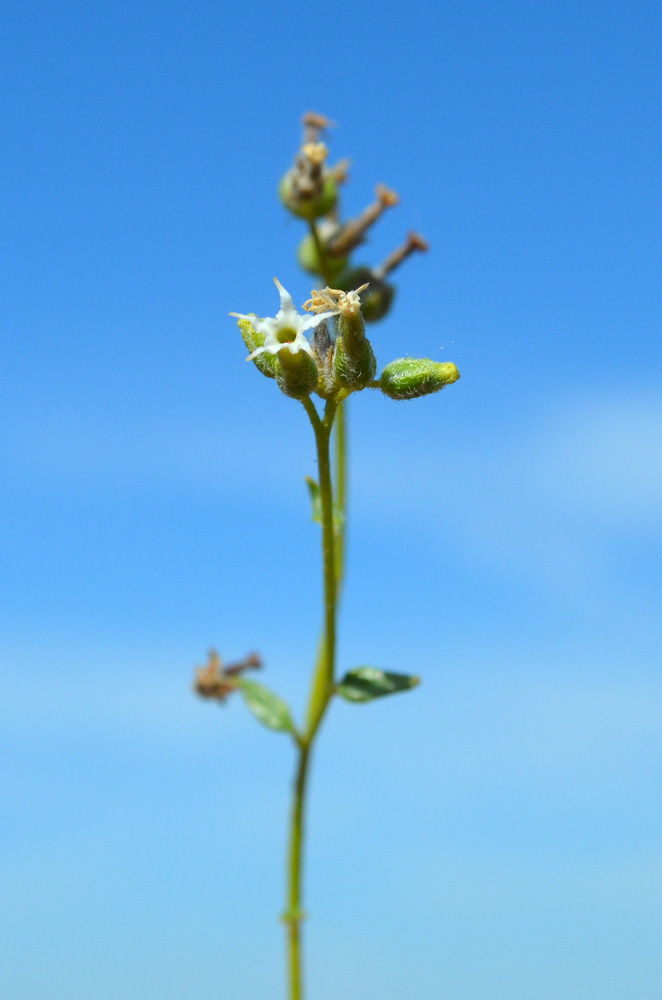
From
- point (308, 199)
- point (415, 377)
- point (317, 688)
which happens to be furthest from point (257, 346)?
point (308, 199)

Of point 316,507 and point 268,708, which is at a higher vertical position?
point 316,507

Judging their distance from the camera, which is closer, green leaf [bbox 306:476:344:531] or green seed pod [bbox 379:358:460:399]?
green seed pod [bbox 379:358:460:399]

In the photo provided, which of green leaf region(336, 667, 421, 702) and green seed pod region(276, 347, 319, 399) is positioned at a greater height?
green seed pod region(276, 347, 319, 399)

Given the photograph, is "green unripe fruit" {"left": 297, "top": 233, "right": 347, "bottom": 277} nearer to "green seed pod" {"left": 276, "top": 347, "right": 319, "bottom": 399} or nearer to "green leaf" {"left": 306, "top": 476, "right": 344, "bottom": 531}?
"green leaf" {"left": 306, "top": 476, "right": 344, "bottom": 531}

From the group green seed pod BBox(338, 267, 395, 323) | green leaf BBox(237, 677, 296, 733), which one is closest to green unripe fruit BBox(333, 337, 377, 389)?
green leaf BBox(237, 677, 296, 733)

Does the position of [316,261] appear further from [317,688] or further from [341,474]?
[317,688]

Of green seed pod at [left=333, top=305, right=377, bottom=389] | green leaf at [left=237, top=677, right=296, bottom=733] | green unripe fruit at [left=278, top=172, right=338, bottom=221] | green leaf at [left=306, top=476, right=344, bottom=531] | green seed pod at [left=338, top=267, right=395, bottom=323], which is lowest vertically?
green leaf at [left=237, top=677, right=296, bottom=733]

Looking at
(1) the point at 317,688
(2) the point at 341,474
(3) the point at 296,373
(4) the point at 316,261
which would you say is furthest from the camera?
(4) the point at 316,261

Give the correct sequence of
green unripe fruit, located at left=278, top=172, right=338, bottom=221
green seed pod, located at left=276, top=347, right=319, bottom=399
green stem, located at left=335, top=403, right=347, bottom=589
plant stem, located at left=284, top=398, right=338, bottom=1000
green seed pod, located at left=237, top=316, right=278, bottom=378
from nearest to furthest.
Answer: plant stem, located at left=284, top=398, right=338, bottom=1000, green seed pod, located at left=276, top=347, right=319, bottom=399, green seed pod, located at left=237, top=316, right=278, bottom=378, green stem, located at left=335, top=403, right=347, bottom=589, green unripe fruit, located at left=278, top=172, right=338, bottom=221
